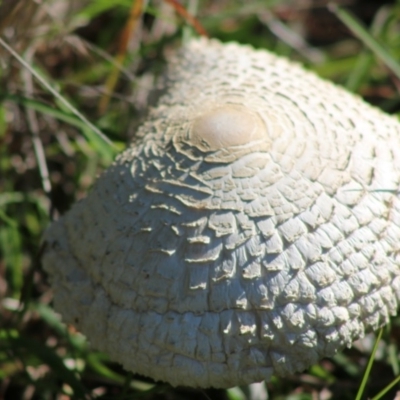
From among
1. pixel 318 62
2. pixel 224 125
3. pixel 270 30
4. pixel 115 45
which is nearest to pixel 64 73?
pixel 115 45

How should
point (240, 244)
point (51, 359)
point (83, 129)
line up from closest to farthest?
point (240, 244) < point (51, 359) < point (83, 129)

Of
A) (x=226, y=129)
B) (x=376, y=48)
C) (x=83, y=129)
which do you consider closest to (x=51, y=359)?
(x=83, y=129)

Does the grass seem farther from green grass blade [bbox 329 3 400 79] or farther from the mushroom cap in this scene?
the mushroom cap

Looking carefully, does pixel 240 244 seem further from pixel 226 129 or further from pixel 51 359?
pixel 51 359

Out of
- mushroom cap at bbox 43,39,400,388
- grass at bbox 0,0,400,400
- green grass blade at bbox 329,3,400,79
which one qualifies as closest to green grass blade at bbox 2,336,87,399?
grass at bbox 0,0,400,400

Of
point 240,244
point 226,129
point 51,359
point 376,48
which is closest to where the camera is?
point 240,244

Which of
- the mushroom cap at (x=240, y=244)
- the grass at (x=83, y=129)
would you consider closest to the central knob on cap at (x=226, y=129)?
the mushroom cap at (x=240, y=244)

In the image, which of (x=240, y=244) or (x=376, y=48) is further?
Result: (x=376, y=48)
